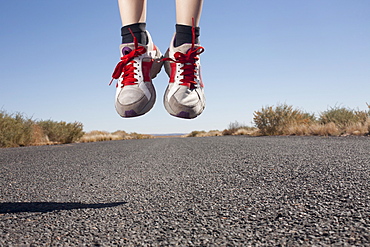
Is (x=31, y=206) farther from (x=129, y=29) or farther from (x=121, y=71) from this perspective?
(x=129, y=29)

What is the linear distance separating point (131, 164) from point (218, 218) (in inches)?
97.4

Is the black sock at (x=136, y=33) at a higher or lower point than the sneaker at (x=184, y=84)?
higher

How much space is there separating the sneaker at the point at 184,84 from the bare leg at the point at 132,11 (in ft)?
0.80

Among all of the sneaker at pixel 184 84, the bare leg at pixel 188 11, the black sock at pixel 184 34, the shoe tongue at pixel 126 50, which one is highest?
the bare leg at pixel 188 11

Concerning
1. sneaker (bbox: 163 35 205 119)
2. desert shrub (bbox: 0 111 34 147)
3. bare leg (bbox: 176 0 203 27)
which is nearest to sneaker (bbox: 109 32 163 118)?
sneaker (bbox: 163 35 205 119)

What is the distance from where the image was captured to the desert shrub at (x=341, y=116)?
32.6 feet

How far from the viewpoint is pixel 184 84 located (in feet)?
5.98

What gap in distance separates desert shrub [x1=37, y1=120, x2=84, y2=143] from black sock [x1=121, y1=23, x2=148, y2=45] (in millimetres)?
10430

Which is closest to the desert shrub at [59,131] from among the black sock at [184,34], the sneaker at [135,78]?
the sneaker at [135,78]

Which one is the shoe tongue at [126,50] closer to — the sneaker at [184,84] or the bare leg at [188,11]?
the sneaker at [184,84]

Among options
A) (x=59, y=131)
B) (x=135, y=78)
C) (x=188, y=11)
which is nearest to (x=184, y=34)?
(x=188, y=11)

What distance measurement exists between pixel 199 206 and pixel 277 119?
9.87 m

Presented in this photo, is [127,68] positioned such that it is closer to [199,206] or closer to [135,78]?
[135,78]

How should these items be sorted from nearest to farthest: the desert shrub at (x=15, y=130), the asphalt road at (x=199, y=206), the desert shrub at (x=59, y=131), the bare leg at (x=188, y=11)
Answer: the asphalt road at (x=199, y=206) → the bare leg at (x=188, y=11) → the desert shrub at (x=15, y=130) → the desert shrub at (x=59, y=131)
